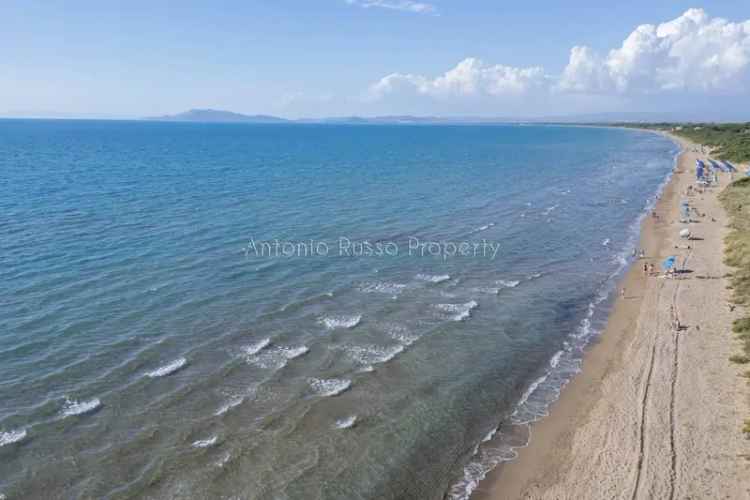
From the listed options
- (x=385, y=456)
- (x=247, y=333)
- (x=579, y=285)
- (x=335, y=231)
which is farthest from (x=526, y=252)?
Answer: (x=385, y=456)

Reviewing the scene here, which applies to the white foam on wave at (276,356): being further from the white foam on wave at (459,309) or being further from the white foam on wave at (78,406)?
the white foam on wave at (459,309)

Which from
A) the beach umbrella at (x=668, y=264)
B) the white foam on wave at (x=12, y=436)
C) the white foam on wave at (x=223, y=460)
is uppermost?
the beach umbrella at (x=668, y=264)

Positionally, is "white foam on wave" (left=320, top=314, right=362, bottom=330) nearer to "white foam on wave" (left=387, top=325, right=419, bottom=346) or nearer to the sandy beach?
"white foam on wave" (left=387, top=325, right=419, bottom=346)

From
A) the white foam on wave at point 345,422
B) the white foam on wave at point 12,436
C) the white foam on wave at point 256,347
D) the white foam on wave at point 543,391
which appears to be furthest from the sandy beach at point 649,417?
the white foam on wave at point 12,436

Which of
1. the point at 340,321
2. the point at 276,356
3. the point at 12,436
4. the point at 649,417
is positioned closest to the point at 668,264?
the point at 649,417

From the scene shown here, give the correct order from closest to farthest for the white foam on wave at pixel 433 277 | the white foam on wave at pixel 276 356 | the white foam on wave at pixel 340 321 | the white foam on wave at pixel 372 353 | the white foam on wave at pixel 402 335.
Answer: the white foam on wave at pixel 276 356 < the white foam on wave at pixel 372 353 < the white foam on wave at pixel 402 335 < the white foam on wave at pixel 340 321 < the white foam on wave at pixel 433 277

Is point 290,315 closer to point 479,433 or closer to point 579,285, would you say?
point 479,433
